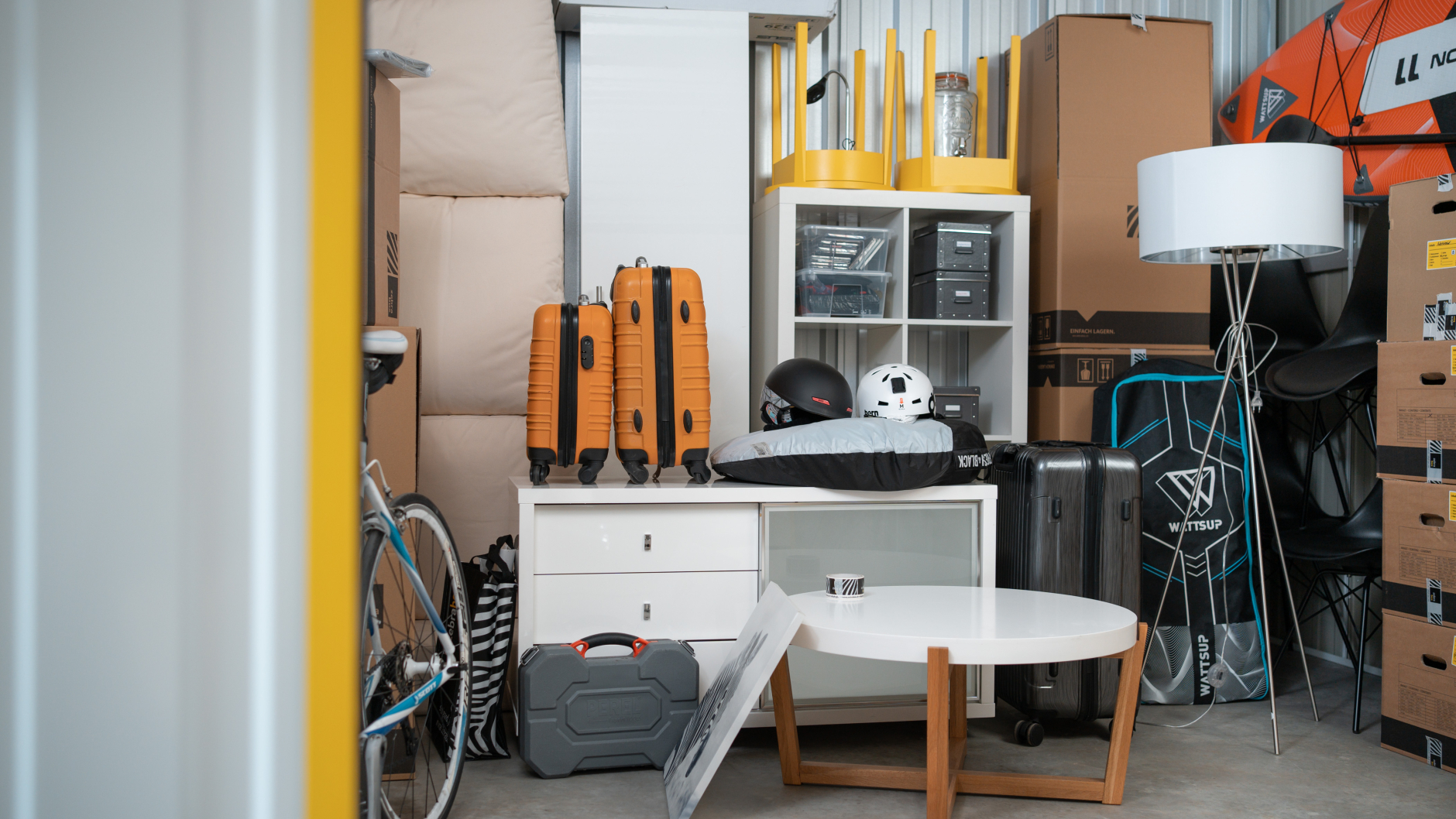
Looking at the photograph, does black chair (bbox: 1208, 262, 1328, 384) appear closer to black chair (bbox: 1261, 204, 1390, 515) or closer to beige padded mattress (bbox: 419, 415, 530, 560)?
black chair (bbox: 1261, 204, 1390, 515)

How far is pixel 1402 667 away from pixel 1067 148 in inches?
69.2

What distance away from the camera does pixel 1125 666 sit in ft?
6.38

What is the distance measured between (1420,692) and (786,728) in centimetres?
154

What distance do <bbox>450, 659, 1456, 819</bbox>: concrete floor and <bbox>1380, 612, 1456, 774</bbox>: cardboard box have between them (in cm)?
4

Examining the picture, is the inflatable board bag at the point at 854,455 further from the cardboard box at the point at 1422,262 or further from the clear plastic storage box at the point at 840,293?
the cardboard box at the point at 1422,262

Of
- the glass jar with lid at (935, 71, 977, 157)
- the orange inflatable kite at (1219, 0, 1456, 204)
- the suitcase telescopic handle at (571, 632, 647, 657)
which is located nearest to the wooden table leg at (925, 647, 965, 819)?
the suitcase telescopic handle at (571, 632, 647, 657)

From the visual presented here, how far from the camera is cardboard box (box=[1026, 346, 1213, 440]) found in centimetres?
307

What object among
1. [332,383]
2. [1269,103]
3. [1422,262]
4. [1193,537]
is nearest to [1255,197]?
[1422,262]

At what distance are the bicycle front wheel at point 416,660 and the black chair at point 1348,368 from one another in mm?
2426

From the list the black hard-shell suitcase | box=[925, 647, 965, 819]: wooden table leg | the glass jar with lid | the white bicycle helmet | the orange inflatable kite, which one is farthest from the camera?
the glass jar with lid

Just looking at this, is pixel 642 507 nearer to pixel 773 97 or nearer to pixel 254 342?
pixel 773 97

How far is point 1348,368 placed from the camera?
8.91 feet

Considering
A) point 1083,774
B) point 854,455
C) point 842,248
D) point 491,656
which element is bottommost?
point 1083,774

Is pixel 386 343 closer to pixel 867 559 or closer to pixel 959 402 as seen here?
pixel 867 559
